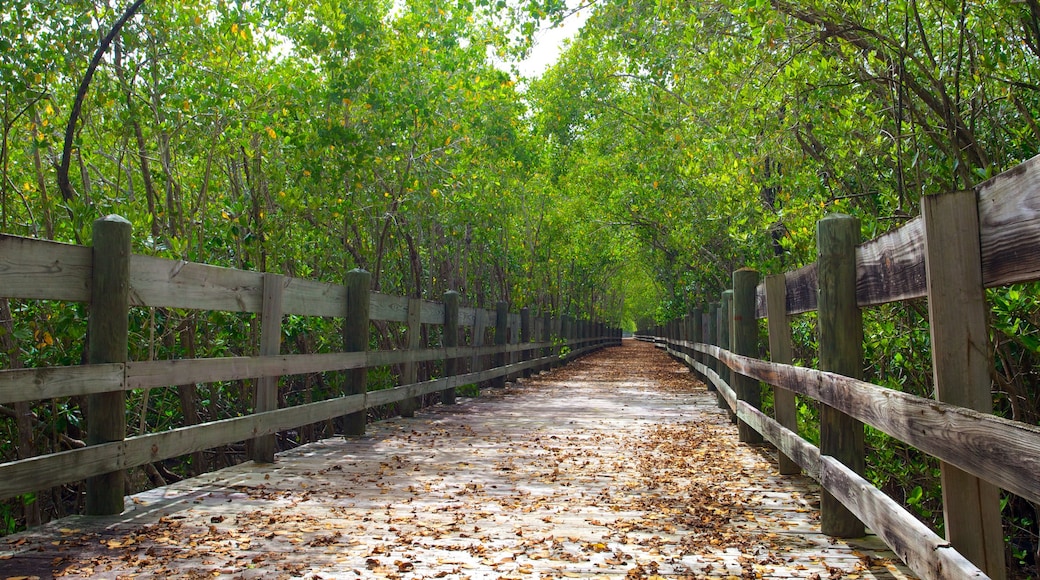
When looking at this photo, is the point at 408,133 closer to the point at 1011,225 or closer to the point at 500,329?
the point at 500,329

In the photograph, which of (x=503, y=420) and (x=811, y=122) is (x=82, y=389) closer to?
(x=503, y=420)

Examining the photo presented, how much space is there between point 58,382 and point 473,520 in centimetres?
217

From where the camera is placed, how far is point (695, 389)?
606 inches

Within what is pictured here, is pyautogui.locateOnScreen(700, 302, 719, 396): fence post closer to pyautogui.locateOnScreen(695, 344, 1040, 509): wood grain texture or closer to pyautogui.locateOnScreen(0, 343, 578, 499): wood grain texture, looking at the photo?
pyautogui.locateOnScreen(0, 343, 578, 499): wood grain texture

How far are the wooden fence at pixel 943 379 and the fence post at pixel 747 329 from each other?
9.90 ft

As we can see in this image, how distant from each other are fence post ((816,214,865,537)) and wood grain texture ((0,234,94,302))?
148 inches

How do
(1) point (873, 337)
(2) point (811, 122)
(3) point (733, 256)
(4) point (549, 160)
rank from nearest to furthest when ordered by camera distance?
1. (1) point (873, 337)
2. (2) point (811, 122)
3. (3) point (733, 256)
4. (4) point (549, 160)

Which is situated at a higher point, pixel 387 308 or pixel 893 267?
pixel 387 308

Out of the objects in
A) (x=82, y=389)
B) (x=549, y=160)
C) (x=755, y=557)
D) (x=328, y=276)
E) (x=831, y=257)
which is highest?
(x=549, y=160)

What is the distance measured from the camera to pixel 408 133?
39.1ft

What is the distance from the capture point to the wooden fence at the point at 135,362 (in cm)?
386

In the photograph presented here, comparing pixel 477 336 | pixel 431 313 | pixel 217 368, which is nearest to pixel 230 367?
pixel 217 368

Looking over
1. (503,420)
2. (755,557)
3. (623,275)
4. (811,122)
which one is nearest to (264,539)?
(755,557)

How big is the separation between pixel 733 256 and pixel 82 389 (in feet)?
53.1
